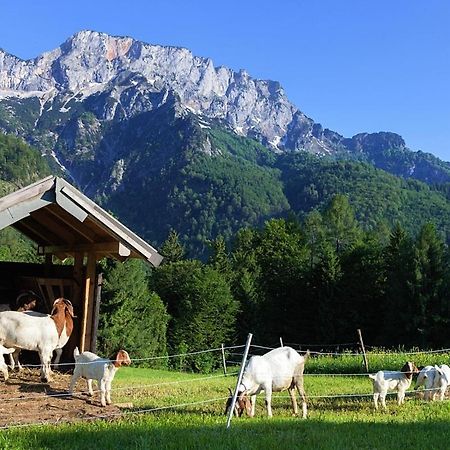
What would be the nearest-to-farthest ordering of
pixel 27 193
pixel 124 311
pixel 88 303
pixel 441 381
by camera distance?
pixel 27 193 → pixel 441 381 → pixel 88 303 → pixel 124 311

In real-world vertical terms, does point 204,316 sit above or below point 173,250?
below

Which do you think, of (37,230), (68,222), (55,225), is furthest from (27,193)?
(37,230)

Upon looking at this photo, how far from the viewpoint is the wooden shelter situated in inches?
479

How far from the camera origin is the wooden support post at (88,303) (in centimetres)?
1455

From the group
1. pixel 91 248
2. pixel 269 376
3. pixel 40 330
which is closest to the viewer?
pixel 269 376

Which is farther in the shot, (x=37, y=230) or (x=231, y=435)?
(x=37, y=230)

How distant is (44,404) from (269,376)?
4179mm

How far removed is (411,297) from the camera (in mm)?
50344

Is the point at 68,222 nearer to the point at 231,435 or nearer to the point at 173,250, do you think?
the point at 231,435

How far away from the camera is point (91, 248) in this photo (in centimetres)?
1477

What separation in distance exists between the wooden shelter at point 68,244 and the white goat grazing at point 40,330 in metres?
1.39

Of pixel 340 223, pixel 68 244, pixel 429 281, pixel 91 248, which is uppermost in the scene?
pixel 340 223

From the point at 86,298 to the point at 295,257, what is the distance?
5313 centimetres

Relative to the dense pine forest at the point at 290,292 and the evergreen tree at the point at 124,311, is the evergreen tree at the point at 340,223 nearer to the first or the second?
the dense pine forest at the point at 290,292
